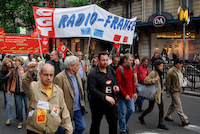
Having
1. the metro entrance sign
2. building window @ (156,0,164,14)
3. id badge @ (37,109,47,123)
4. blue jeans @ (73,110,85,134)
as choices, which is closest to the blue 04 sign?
building window @ (156,0,164,14)

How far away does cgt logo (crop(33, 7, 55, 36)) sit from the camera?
18.4 feet

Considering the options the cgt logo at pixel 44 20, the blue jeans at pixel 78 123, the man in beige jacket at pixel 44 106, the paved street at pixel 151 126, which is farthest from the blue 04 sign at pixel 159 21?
the man in beige jacket at pixel 44 106

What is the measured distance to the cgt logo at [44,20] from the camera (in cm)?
561

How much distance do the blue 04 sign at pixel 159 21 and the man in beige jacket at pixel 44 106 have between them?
706 inches

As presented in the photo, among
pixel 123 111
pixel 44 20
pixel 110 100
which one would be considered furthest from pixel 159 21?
pixel 110 100

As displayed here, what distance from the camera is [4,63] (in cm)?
569

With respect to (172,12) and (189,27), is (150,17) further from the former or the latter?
(189,27)

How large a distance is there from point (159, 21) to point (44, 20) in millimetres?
15735

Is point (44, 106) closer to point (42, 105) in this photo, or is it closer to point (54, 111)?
point (42, 105)

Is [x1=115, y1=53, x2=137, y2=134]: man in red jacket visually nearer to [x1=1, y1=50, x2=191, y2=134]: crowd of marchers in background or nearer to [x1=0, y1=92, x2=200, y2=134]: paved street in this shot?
[x1=1, y1=50, x2=191, y2=134]: crowd of marchers in background

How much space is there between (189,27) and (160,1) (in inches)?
178

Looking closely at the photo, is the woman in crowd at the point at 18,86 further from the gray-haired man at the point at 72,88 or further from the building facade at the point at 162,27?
the building facade at the point at 162,27

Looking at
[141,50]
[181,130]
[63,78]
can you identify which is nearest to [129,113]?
[181,130]

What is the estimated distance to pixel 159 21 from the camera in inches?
760
